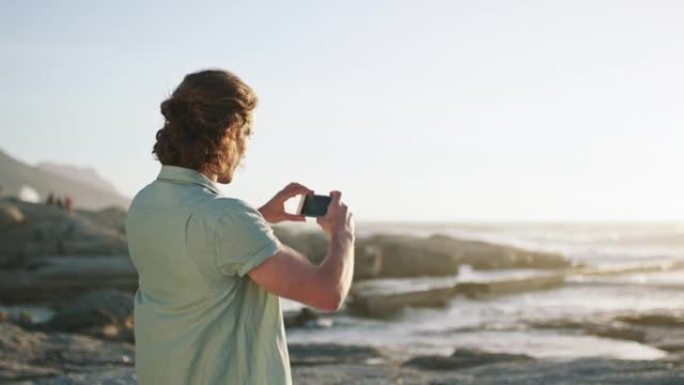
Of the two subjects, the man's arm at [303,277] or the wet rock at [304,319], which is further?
the wet rock at [304,319]

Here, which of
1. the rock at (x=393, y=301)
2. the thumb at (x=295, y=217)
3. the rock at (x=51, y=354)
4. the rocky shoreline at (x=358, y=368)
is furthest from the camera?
the rock at (x=393, y=301)

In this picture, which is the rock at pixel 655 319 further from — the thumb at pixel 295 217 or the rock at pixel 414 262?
the rock at pixel 414 262

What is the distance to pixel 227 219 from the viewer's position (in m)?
2.60

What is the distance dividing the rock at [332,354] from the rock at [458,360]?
0.69 m

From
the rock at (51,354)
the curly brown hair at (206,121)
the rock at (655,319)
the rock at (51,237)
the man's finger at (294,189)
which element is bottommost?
the rock at (655,319)

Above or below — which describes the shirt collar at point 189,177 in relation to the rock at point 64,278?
above

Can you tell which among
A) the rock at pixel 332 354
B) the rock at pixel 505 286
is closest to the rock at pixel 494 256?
the rock at pixel 505 286

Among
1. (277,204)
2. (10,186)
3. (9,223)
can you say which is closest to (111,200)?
(10,186)

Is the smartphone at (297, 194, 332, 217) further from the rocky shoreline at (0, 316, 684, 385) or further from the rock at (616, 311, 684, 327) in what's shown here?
the rock at (616, 311, 684, 327)

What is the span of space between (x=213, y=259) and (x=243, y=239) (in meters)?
0.14

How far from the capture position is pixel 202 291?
9.03 feet

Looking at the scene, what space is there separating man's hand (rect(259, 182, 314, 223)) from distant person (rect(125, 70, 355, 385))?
1.43ft

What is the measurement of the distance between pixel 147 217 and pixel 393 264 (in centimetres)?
4749

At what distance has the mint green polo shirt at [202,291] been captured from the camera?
2.64m
